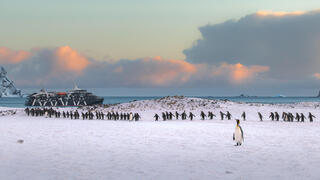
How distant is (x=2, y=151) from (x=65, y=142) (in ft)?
12.1

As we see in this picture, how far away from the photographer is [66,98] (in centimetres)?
16575

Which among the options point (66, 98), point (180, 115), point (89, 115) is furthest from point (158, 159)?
point (66, 98)

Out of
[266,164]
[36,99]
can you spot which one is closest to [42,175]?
[266,164]

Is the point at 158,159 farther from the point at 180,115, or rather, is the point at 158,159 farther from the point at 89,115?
the point at 89,115

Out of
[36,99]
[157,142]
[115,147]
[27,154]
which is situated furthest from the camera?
[36,99]

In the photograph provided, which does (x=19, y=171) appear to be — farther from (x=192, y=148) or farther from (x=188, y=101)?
(x=188, y=101)

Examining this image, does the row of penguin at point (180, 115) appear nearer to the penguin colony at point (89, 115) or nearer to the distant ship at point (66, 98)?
the penguin colony at point (89, 115)

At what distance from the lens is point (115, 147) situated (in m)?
16.8

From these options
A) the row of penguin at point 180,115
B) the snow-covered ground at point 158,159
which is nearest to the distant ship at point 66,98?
the row of penguin at point 180,115

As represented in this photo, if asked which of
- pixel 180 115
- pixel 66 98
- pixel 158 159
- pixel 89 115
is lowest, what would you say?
pixel 158 159

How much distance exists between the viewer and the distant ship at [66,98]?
156 m

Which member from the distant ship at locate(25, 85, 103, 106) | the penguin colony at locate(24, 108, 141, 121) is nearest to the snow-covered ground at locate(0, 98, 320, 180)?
the penguin colony at locate(24, 108, 141, 121)

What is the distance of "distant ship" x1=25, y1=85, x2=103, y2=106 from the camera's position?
513 feet

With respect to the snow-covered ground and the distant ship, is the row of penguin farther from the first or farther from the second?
the distant ship
